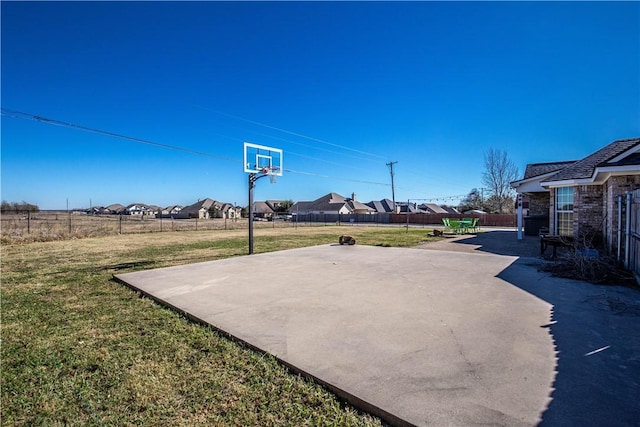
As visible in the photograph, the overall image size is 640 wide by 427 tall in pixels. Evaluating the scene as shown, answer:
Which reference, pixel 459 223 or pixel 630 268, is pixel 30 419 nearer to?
pixel 630 268

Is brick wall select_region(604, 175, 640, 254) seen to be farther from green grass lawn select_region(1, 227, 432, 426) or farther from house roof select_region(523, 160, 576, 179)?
green grass lawn select_region(1, 227, 432, 426)

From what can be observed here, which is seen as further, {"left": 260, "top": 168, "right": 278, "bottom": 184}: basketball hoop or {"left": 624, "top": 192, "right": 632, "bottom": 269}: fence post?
{"left": 260, "top": 168, "right": 278, "bottom": 184}: basketball hoop

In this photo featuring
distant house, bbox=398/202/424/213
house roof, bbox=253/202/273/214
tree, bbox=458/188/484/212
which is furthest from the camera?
house roof, bbox=253/202/273/214

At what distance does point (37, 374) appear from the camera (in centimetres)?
276

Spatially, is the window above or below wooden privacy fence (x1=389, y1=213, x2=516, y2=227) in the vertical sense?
above

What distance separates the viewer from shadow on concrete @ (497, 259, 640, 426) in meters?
1.95

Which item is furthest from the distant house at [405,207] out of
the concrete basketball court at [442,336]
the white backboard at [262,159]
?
the concrete basketball court at [442,336]

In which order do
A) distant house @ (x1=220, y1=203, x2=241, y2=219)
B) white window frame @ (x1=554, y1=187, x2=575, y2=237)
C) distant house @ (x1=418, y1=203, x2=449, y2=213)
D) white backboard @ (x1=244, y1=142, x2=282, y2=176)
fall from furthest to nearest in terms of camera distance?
distant house @ (x1=220, y1=203, x2=241, y2=219)
distant house @ (x1=418, y1=203, x2=449, y2=213)
white backboard @ (x1=244, y1=142, x2=282, y2=176)
white window frame @ (x1=554, y1=187, x2=575, y2=237)

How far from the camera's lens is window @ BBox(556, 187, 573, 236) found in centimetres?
1121

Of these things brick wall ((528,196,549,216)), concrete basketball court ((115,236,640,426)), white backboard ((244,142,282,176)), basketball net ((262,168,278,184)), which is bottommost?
concrete basketball court ((115,236,640,426))

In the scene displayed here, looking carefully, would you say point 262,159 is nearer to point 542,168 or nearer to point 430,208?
point 542,168

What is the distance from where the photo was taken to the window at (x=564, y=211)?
36.8ft

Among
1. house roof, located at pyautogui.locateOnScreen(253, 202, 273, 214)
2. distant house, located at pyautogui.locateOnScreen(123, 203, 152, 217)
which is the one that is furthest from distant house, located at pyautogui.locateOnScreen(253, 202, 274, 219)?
distant house, located at pyautogui.locateOnScreen(123, 203, 152, 217)

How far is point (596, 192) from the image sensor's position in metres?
9.94
